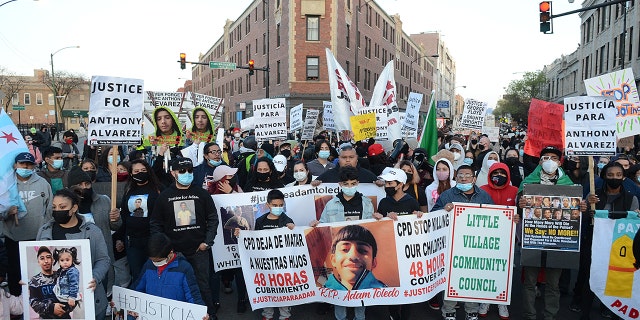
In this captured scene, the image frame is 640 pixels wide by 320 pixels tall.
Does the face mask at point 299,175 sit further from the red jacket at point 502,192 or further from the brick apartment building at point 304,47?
the brick apartment building at point 304,47

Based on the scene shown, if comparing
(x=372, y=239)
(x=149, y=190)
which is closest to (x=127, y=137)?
→ (x=149, y=190)

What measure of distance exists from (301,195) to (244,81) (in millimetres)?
44776

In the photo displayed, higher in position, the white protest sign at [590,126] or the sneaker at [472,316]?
the white protest sign at [590,126]

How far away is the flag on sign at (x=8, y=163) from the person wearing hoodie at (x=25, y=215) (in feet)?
0.45

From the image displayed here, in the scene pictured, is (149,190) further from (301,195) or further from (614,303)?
(614,303)

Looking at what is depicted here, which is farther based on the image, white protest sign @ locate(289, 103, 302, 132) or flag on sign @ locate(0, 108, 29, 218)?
white protest sign @ locate(289, 103, 302, 132)

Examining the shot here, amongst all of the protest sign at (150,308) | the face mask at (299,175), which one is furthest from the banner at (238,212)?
the protest sign at (150,308)

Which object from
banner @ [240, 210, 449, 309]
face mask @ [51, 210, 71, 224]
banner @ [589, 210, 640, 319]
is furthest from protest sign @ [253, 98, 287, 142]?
banner @ [589, 210, 640, 319]

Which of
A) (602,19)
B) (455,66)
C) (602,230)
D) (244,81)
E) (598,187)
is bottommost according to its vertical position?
(602,230)

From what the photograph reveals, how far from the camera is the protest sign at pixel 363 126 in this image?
11.3m

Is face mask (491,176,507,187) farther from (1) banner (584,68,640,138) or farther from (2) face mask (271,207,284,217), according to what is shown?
(1) banner (584,68,640,138)

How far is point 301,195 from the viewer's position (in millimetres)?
6395

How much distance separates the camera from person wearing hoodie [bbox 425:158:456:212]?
639cm

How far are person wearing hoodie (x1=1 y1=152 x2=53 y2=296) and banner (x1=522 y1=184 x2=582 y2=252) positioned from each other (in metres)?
5.36
